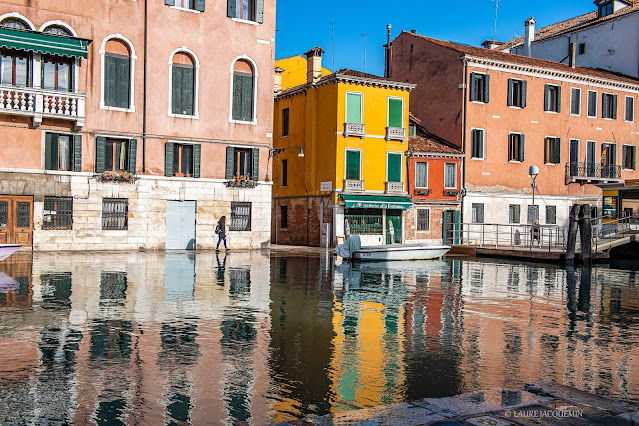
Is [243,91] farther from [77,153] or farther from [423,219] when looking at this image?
[423,219]

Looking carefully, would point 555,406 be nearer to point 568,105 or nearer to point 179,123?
point 179,123

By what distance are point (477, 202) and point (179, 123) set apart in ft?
62.3

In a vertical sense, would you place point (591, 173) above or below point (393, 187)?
above

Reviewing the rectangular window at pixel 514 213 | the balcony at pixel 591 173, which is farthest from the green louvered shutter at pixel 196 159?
the balcony at pixel 591 173

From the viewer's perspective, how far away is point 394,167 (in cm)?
3697

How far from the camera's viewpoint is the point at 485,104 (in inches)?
1538

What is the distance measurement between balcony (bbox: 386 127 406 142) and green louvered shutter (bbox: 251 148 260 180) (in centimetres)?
884

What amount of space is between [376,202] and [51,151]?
1676 centimetres

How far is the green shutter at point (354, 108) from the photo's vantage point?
3544 cm

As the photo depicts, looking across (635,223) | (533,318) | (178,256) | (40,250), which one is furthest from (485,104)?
(533,318)

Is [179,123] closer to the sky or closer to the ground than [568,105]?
closer to the ground

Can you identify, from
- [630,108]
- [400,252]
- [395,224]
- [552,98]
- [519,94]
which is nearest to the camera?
[400,252]

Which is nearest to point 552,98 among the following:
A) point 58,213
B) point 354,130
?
point 354,130

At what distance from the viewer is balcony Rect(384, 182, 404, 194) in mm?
36438
